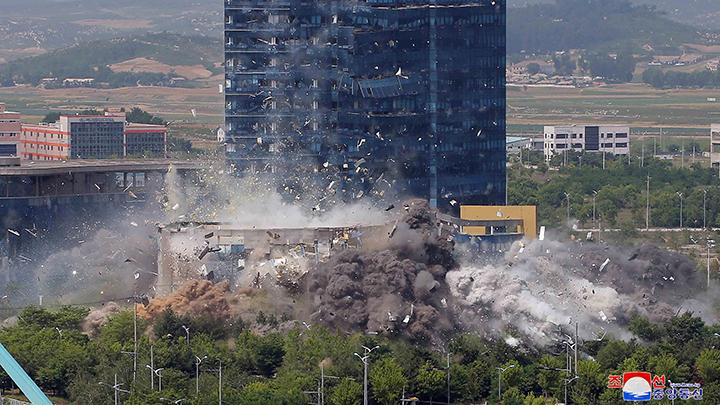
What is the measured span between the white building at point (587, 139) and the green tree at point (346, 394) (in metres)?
106

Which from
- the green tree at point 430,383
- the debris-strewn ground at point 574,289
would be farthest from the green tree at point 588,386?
the debris-strewn ground at point 574,289

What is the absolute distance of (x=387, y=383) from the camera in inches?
3177

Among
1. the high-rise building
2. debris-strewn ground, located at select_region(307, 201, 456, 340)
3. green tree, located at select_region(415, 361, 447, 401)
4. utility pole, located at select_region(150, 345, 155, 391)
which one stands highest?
the high-rise building

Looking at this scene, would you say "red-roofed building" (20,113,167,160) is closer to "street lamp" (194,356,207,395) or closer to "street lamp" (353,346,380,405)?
"street lamp" (194,356,207,395)

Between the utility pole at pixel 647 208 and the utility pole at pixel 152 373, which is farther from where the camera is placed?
the utility pole at pixel 647 208

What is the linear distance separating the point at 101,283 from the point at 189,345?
17560 millimetres

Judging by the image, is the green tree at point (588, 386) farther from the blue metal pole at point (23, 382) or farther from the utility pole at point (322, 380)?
the blue metal pole at point (23, 382)

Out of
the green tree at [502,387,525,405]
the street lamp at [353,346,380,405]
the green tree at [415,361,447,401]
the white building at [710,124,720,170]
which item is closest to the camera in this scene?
the green tree at [502,387,525,405]

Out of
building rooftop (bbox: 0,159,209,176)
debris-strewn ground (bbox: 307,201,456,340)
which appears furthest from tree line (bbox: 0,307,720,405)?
building rooftop (bbox: 0,159,209,176)

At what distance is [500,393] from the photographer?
3201 inches

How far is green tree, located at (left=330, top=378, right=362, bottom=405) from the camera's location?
261 feet

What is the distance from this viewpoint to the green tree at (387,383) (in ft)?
264

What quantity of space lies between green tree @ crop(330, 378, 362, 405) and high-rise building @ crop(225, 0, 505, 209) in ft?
95.7

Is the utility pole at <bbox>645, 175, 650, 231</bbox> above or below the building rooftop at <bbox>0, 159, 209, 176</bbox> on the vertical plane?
below
